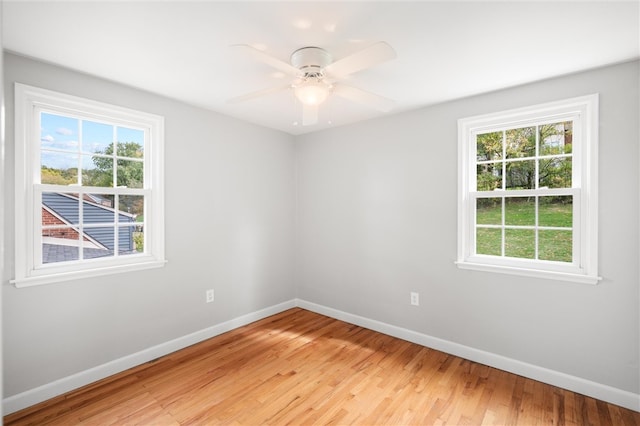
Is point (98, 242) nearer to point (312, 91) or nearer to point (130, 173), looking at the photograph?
point (130, 173)

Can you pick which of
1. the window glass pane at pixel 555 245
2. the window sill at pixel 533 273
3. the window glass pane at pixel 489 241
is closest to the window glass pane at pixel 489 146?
the window glass pane at pixel 489 241

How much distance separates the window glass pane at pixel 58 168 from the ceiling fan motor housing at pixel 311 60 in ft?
6.23

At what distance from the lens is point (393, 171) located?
3.49 meters

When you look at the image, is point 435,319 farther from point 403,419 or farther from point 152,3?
point 152,3

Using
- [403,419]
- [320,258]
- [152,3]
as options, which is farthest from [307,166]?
[403,419]

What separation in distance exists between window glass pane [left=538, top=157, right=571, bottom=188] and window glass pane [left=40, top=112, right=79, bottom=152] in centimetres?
378

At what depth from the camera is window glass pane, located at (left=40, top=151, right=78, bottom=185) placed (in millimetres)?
2410

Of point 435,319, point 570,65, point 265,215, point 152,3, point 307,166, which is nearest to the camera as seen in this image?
point 152,3

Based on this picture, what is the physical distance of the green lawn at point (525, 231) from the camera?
2662 millimetres

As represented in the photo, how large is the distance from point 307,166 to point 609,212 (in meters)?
3.03

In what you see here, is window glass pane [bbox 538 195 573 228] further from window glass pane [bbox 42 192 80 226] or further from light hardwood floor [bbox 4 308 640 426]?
window glass pane [bbox 42 192 80 226]

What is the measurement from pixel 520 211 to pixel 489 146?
0.65m

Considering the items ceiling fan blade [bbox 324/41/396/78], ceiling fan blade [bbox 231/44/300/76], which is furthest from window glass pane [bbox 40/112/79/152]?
ceiling fan blade [bbox 324/41/396/78]

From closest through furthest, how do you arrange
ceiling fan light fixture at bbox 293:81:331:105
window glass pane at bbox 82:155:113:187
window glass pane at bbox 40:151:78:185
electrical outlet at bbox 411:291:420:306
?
ceiling fan light fixture at bbox 293:81:331:105, window glass pane at bbox 40:151:78:185, window glass pane at bbox 82:155:113:187, electrical outlet at bbox 411:291:420:306
